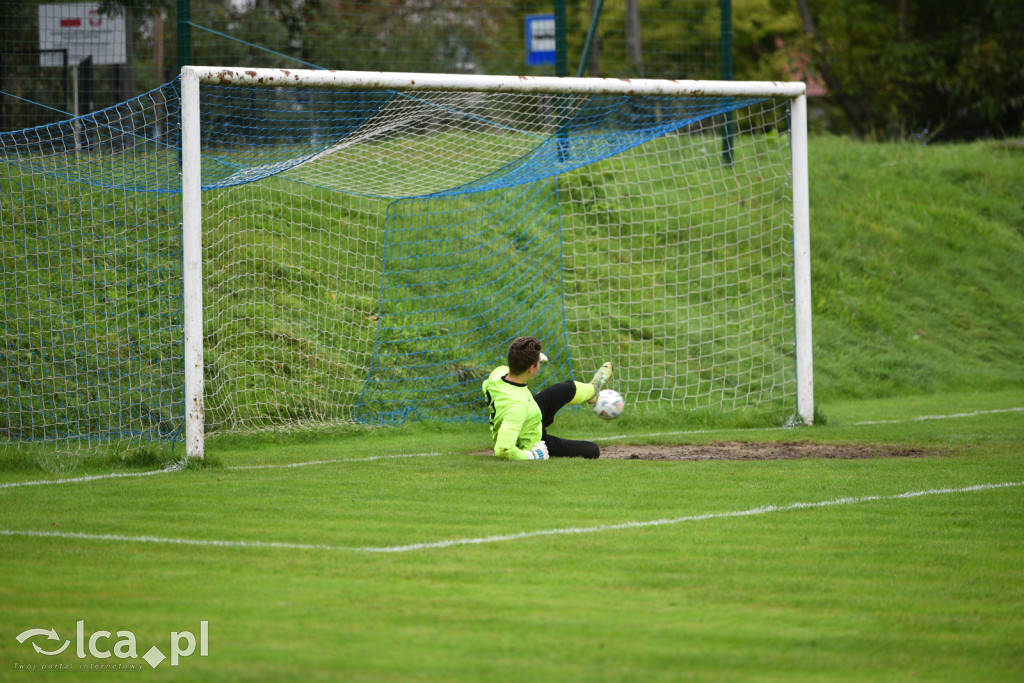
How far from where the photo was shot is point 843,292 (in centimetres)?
1644

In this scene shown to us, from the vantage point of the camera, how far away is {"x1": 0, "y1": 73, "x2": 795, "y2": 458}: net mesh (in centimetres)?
995

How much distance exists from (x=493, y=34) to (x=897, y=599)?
12.8 m

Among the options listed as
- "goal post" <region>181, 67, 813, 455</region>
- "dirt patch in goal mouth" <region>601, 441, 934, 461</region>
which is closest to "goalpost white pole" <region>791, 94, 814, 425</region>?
"goal post" <region>181, 67, 813, 455</region>

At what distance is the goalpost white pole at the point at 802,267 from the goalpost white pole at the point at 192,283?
18.0 feet

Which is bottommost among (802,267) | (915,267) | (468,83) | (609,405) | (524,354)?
(609,405)

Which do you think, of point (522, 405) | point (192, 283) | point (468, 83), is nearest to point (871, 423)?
point (522, 405)

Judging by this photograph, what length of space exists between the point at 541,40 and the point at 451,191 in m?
4.95

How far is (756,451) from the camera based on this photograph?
8867 millimetres

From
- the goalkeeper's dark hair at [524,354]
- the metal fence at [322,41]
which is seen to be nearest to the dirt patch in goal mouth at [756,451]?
the goalkeeper's dark hair at [524,354]

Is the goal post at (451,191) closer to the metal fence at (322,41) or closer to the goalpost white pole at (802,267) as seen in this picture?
the goalpost white pole at (802,267)

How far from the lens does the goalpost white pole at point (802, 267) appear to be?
1038 centimetres

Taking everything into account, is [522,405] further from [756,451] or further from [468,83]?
[468,83]

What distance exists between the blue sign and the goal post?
0.97m

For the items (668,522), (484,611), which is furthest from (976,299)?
(484,611)
